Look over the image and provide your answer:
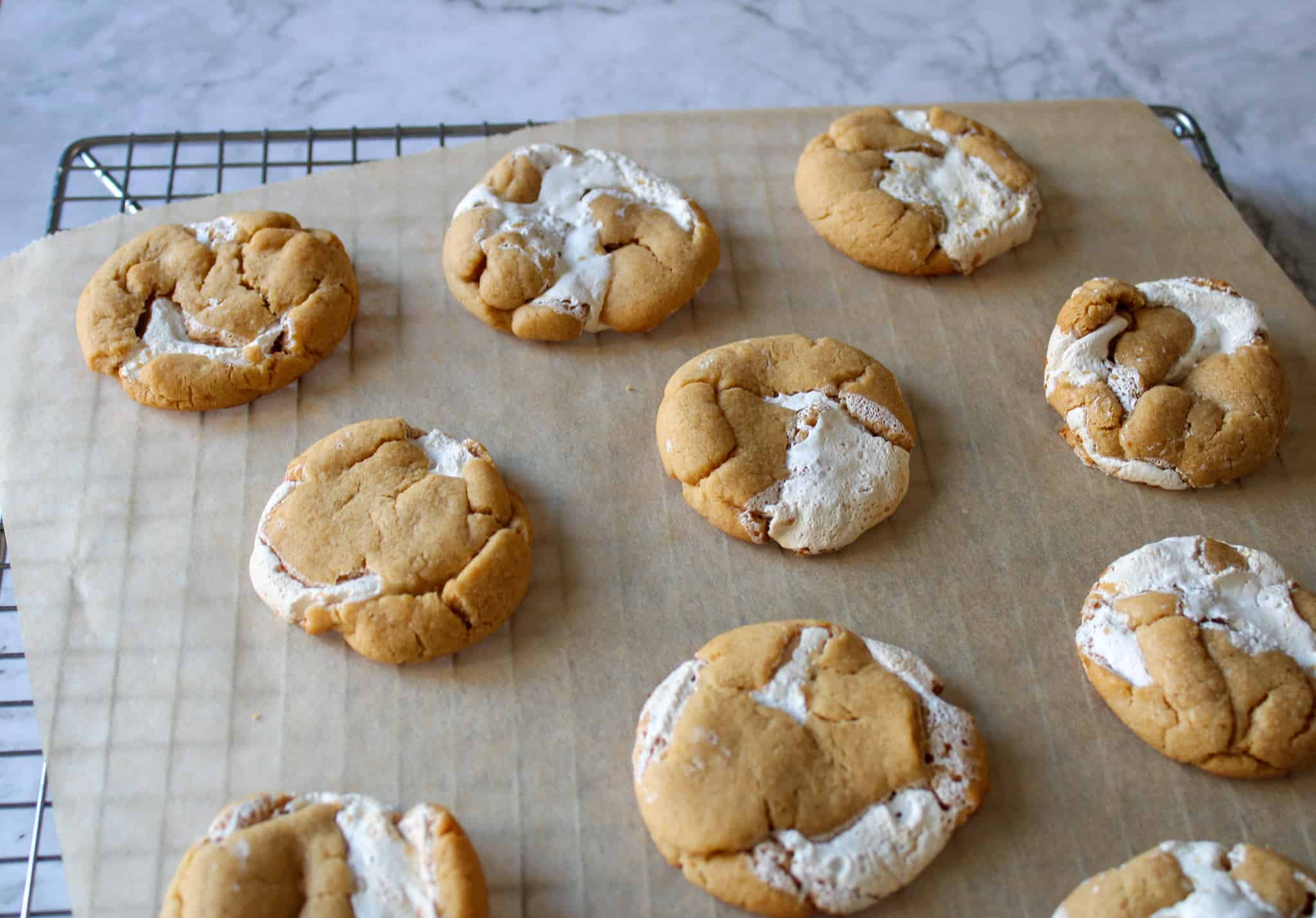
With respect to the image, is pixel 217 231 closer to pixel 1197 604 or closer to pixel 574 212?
pixel 574 212

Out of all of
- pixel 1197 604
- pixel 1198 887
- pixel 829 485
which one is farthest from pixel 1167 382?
pixel 1198 887

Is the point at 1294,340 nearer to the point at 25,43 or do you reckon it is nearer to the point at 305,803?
the point at 305,803

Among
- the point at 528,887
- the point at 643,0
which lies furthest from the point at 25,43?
the point at 528,887

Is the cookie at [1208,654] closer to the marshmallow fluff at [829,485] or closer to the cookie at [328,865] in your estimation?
the marshmallow fluff at [829,485]

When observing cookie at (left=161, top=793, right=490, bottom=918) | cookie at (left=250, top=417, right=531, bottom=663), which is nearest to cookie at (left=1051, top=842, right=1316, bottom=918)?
cookie at (left=161, top=793, right=490, bottom=918)

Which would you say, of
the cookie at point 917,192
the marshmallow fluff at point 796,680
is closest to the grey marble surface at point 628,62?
the cookie at point 917,192

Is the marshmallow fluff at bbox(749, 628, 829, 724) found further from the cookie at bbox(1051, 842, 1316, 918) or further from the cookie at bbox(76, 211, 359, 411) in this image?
the cookie at bbox(76, 211, 359, 411)
